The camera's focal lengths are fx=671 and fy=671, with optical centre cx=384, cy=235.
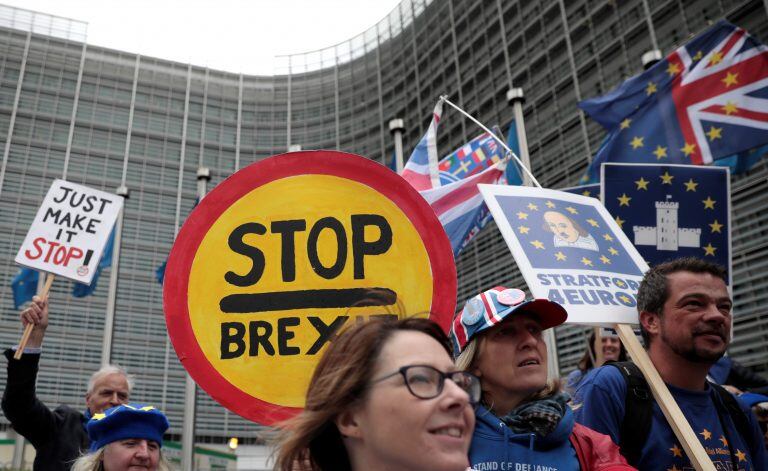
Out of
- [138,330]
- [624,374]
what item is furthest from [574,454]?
[138,330]

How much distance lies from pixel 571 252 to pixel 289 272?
1.28 metres

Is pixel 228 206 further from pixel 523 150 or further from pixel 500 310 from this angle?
pixel 523 150

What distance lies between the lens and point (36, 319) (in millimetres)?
3508

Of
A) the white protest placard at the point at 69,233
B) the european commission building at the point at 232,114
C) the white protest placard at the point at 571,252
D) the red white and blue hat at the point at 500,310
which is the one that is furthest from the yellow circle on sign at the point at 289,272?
the european commission building at the point at 232,114

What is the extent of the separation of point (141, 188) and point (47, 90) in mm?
4463

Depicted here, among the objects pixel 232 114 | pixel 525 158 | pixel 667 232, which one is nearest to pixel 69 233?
pixel 667 232

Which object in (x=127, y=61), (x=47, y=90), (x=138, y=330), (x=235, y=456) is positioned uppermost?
(x=127, y=61)

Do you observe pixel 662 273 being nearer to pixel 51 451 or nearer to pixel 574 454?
pixel 574 454

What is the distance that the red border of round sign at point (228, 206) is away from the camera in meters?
1.86

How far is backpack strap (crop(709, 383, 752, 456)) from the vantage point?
2428 millimetres

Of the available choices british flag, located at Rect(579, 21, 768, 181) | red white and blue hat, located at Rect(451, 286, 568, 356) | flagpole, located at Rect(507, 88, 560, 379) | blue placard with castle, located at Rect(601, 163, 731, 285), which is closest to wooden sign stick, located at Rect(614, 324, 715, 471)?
red white and blue hat, located at Rect(451, 286, 568, 356)

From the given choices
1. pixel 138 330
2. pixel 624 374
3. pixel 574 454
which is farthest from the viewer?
pixel 138 330

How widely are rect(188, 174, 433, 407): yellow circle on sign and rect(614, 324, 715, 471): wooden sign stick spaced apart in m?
0.87

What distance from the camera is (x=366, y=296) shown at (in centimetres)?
196
